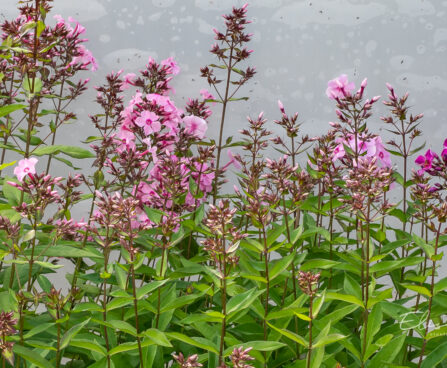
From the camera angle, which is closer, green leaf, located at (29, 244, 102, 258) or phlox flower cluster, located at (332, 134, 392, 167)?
green leaf, located at (29, 244, 102, 258)

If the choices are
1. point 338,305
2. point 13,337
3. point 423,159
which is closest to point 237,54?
point 423,159

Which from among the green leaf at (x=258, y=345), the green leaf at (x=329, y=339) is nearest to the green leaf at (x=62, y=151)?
the green leaf at (x=258, y=345)

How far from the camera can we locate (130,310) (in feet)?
4.56

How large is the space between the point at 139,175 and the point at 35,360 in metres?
0.59

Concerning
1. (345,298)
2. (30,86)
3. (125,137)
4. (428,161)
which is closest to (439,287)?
(345,298)

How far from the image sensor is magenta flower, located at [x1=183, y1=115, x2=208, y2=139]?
1.84 m

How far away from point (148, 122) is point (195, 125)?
189 millimetres

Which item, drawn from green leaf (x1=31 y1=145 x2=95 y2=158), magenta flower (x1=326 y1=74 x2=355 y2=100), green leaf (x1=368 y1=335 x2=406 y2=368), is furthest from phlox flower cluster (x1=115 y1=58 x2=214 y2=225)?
green leaf (x1=368 y1=335 x2=406 y2=368)

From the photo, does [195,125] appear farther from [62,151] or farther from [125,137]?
[62,151]

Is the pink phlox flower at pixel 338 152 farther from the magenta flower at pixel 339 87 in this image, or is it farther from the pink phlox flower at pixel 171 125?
the pink phlox flower at pixel 171 125

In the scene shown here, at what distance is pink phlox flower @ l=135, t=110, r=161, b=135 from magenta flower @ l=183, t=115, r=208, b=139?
13 cm

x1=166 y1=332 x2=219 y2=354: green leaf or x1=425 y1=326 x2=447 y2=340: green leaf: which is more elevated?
x1=425 y1=326 x2=447 y2=340: green leaf

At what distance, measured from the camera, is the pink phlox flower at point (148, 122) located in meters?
1.71

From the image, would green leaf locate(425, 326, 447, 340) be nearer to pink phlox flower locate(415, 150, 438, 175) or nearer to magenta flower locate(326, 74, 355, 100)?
pink phlox flower locate(415, 150, 438, 175)
